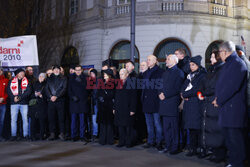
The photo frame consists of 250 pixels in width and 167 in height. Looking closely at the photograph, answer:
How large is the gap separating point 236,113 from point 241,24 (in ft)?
50.9

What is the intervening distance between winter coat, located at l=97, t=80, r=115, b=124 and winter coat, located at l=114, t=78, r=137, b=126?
1.18 ft

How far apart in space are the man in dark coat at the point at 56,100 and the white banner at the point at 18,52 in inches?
57.3

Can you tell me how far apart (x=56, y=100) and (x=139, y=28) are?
10.3 meters

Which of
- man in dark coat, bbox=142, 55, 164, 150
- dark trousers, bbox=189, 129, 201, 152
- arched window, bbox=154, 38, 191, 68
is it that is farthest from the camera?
arched window, bbox=154, 38, 191, 68

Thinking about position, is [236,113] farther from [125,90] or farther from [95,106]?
[95,106]

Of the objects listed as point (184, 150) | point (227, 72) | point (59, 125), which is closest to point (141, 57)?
point (59, 125)

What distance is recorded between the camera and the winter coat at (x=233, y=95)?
4.64m

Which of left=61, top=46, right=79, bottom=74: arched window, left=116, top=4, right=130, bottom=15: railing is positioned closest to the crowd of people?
left=116, top=4, right=130, bottom=15: railing

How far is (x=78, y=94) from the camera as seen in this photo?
8500 millimetres

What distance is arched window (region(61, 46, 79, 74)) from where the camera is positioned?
20.4 meters

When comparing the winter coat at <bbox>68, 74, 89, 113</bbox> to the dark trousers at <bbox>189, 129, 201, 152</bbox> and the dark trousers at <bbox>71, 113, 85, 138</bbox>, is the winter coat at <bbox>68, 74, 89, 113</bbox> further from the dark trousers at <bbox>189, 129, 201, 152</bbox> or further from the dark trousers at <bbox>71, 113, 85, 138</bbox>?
the dark trousers at <bbox>189, 129, 201, 152</bbox>

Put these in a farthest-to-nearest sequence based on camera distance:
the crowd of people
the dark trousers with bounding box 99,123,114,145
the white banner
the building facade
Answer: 1. the building facade
2. the white banner
3. the dark trousers with bounding box 99,123,114,145
4. the crowd of people

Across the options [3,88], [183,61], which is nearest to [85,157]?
[183,61]

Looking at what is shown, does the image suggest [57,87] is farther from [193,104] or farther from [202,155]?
[202,155]
